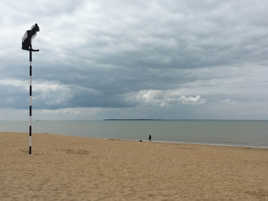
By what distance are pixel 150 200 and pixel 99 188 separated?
1.85 m

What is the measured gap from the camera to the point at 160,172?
11555 millimetres

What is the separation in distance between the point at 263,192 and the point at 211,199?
8.15ft

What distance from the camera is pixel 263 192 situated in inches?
350

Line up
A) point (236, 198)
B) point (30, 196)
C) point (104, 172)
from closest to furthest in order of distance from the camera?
1. point (30, 196)
2. point (236, 198)
3. point (104, 172)

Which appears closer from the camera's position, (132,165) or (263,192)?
(263,192)

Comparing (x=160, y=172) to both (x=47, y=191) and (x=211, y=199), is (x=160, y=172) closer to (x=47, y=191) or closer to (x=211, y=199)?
(x=211, y=199)

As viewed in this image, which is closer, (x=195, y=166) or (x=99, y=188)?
(x=99, y=188)

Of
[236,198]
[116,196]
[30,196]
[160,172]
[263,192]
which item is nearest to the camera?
[30,196]

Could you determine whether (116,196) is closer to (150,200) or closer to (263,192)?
(150,200)

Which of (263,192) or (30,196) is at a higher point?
(30,196)

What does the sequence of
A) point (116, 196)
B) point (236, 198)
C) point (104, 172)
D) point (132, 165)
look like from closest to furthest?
point (116, 196), point (236, 198), point (104, 172), point (132, 165)

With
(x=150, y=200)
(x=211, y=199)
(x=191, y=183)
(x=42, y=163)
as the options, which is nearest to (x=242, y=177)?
(x=191, y=183)

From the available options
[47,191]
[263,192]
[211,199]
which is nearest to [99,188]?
[47,191]

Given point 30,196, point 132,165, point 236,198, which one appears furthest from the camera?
point 132,165
